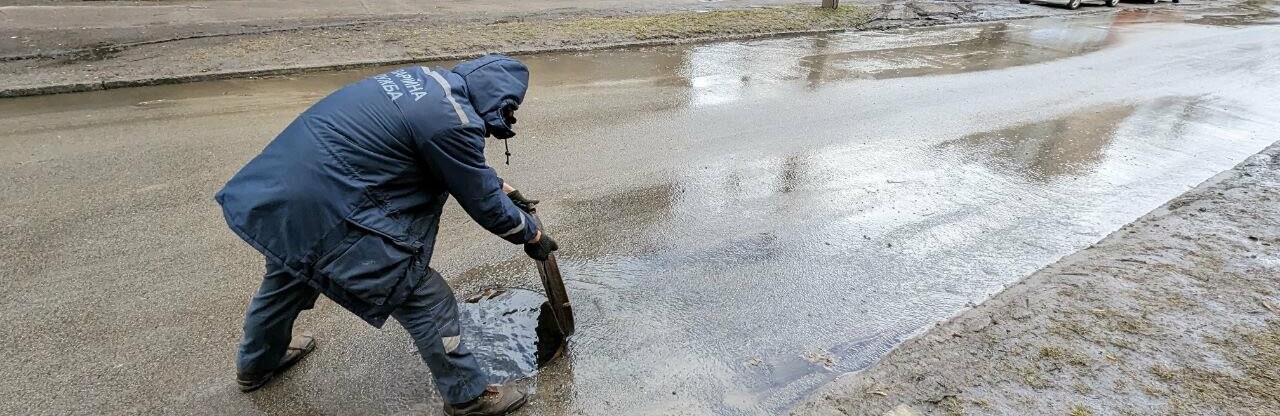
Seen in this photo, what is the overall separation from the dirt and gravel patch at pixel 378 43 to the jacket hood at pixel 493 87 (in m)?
6.70

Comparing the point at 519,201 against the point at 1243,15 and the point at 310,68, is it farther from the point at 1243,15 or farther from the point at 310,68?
the point at 1243,15

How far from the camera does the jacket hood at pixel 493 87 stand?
92.0 inches


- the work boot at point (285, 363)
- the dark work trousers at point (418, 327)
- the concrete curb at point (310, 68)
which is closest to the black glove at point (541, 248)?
the dark work trousers at point (418, 327)

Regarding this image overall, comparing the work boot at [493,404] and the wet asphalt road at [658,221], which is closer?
the work boot at [493,404]

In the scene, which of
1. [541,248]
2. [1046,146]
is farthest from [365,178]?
[1046,146]

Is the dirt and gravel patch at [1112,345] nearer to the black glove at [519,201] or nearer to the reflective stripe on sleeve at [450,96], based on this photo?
the black glove at [519,201]

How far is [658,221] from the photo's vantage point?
14.8 feet

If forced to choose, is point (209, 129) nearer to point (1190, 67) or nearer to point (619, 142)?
point (619, 142)

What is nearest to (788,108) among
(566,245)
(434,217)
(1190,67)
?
(566,245)

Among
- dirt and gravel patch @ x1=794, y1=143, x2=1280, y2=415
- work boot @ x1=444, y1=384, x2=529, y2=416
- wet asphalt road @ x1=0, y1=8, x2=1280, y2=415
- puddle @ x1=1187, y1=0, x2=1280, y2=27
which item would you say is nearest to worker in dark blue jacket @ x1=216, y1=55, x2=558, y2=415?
work boot @ x1=444, y1=384, x2=529, y2=416

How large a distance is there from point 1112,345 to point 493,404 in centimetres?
273

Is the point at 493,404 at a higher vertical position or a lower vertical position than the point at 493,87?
lower

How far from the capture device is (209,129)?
19.6ft

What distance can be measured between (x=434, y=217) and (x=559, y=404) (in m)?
0.97
